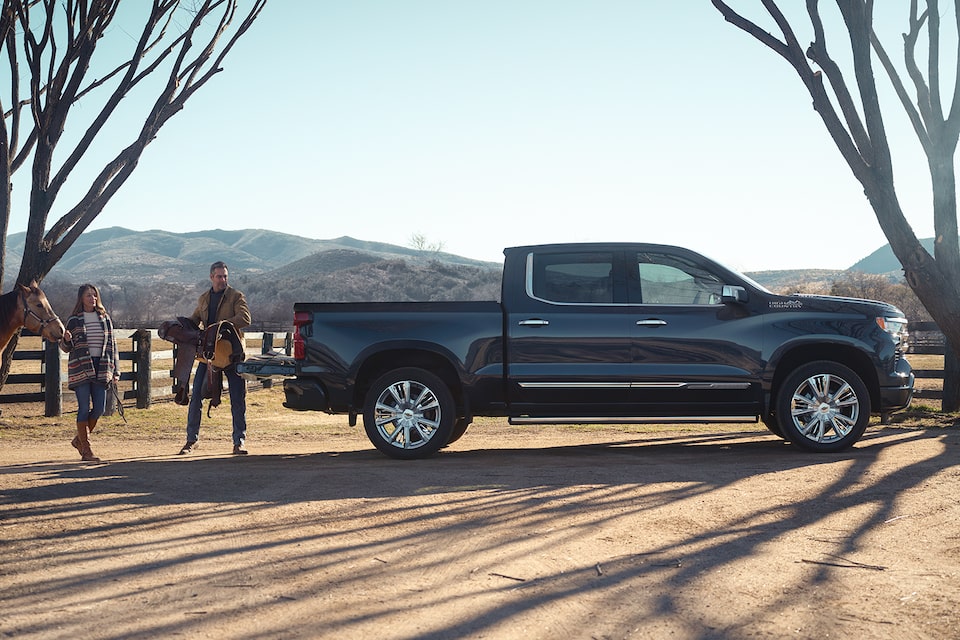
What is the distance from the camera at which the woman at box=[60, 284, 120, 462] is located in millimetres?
9711

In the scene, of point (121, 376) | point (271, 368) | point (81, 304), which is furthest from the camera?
point (121, 376)

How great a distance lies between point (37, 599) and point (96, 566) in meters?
0.63

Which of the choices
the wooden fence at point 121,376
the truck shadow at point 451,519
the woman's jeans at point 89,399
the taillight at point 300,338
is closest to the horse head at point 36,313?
the woman's jeans at point 89,399

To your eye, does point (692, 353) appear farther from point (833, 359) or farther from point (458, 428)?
point (458, 428)

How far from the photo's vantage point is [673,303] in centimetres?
967

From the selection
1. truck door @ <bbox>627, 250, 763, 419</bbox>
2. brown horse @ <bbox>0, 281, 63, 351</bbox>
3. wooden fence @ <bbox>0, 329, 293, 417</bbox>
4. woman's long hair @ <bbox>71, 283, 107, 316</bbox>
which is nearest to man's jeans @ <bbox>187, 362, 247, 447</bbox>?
woman's long hair @ <bbox>71, 283, 107, 316</bbox>

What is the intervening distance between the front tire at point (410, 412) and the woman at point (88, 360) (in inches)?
109

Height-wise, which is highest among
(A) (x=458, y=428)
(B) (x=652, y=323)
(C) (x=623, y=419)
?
(B) (x=652, y=323)

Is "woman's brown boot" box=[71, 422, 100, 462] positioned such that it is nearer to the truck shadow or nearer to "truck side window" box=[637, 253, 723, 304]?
the truck shadow

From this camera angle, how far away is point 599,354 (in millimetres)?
9492

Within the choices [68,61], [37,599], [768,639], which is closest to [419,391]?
[37,599]

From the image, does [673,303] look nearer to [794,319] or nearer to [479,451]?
[794,319]

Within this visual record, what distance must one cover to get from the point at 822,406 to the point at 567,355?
262 centimetres

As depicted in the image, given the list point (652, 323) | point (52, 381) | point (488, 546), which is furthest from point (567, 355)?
point (52, 381)
